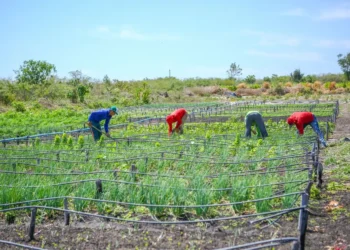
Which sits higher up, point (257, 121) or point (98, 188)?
point (257, 121)

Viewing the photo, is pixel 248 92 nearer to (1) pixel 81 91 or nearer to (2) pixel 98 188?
(1) pixel 81 91

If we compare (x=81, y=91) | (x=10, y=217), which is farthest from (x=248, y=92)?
(x=10, y=217)

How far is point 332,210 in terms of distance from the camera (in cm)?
536

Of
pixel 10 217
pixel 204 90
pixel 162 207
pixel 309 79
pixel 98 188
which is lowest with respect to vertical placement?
pixel 10 217

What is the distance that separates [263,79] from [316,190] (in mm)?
54285

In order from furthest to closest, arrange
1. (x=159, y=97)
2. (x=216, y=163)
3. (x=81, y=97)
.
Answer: (x=159, y=97)
(x=81, y=97)
(x=216, y=163)

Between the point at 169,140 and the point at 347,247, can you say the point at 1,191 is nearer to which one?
the point at 347,247

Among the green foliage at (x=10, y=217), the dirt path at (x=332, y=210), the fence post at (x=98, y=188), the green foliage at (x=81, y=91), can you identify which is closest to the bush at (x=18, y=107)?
the green foliage at (x=81, y=91)

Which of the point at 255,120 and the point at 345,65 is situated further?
the point at 345,65

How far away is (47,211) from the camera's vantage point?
5.44 m

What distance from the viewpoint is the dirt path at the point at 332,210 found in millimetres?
4387

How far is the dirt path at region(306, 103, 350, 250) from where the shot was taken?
4.39 metres

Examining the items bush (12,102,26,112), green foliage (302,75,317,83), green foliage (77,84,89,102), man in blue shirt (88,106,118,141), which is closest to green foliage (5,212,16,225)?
man in blue shirt (88,106,118,141)

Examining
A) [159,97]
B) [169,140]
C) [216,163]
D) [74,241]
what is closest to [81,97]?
[159,97]
